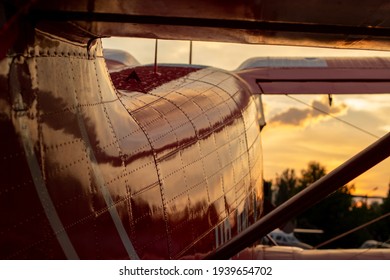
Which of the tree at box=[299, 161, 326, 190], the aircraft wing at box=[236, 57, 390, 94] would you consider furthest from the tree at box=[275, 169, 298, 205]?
the aircraft wing at box=[236, 57, 390, 94]

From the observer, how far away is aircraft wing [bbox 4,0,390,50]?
3119mm

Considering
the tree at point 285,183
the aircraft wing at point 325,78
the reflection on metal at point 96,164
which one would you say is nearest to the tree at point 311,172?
the tree at point 285,183

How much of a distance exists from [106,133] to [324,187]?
1321 mm

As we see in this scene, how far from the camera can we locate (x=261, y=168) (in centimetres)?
995

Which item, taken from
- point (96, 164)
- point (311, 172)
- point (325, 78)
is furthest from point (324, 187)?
point (311, 172)

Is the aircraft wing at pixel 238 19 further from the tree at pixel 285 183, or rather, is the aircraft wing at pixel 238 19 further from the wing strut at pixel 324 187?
the tree at pixel 285 183

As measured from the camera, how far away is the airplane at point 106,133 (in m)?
3.16

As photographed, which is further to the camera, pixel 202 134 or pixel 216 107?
pixel 216 107

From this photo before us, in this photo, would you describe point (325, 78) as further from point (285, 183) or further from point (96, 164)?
point (285, 183)
